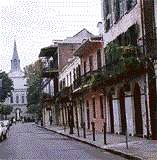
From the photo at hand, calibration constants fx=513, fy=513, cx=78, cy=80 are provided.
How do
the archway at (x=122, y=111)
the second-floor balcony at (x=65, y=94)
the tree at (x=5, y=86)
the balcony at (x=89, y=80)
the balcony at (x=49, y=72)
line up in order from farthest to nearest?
1. the tree at (x=5, y=86)
2. the balcony at (x=49, y=72)
3. the second-floor balcony at (x=65, y=94)
4. the balcony at (x=89, y=80)
5. the archway at (x=122, y=111)

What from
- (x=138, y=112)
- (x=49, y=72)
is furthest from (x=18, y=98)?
(x=138, y=112)

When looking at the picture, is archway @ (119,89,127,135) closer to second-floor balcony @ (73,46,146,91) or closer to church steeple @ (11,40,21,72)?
second-floor balcony @ (73,46,146,91)

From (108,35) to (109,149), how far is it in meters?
13.6

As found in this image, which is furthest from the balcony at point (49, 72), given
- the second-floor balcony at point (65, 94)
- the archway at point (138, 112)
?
the archway at point (138, 112)

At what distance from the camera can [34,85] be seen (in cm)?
9188

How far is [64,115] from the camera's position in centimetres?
5884

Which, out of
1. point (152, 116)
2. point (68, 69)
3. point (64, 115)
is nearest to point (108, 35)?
point (152, 116)

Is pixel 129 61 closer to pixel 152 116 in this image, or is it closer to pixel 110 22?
pixel 152 116

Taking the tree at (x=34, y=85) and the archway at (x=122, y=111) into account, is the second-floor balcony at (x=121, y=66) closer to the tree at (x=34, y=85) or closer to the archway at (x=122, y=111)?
the archway at (x=122, y=111)

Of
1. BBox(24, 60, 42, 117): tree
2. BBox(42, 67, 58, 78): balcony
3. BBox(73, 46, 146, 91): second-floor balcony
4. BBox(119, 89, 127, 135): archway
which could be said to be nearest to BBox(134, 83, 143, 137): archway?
BBox(73, 46, 146, 91): second-floor balcony

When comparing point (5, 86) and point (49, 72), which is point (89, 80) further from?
point (5, 86)

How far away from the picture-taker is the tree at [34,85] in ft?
301

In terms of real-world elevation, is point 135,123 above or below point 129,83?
below

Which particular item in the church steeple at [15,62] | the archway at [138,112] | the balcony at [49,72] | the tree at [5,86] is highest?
the church steeple at [15,62]
